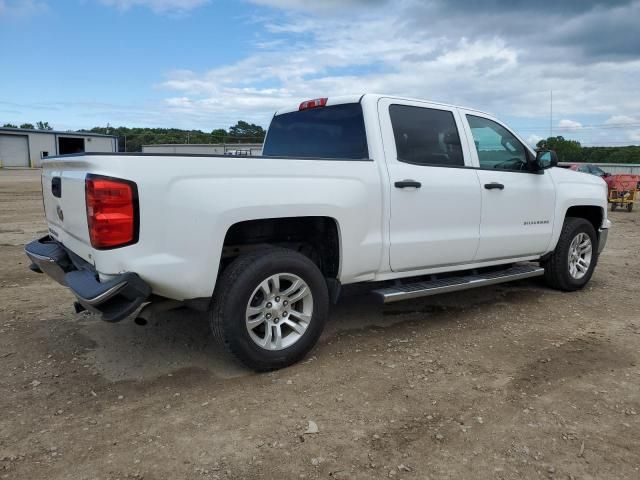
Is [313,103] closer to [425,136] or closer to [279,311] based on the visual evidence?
[425,136]

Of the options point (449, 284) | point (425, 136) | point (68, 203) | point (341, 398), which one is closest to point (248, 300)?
point (341, 398)

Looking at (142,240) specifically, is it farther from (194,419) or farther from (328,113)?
(328,113)

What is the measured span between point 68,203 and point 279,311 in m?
1.60

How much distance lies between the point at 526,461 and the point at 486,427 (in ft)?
1.14

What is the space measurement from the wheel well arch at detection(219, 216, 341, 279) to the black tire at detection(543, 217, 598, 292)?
308 cm

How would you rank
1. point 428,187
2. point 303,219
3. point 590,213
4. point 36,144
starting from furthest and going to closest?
point 36,144 → point 590,213 → point 428,187 → point 303,219

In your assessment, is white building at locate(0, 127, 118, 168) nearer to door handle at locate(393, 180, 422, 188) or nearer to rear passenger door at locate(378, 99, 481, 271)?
rear passenger door at locate(378, 99, 481, 271)

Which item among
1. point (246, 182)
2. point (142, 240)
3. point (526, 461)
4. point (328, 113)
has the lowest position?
point (526, 461)

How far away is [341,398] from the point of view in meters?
3.38

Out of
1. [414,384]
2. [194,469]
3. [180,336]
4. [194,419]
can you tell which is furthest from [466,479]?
[180,336]

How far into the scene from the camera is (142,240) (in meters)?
3.13

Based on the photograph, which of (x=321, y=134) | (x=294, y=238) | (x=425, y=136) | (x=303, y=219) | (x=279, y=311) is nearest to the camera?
(x=279, y=311)

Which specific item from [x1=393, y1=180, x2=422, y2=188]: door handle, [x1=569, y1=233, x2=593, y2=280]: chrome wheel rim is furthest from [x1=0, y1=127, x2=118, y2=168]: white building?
[x1=393, y1=180, x2=422, y2=188]: door handle

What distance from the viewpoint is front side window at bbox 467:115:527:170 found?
5.00 metres
